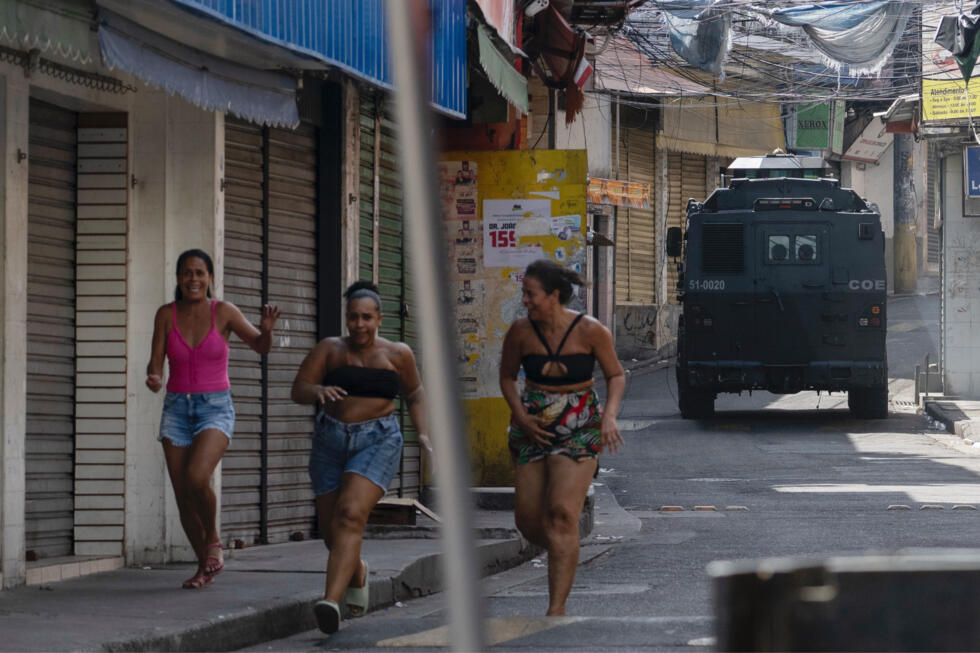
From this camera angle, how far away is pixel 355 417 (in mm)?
6934

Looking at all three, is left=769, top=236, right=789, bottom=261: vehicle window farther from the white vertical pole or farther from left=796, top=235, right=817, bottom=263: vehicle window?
the white vertical pole

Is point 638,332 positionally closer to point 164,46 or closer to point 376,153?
point 376,153

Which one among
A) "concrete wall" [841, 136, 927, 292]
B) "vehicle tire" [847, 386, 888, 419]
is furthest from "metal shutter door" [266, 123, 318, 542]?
"concrete wall" [841, 136, 927, 292]

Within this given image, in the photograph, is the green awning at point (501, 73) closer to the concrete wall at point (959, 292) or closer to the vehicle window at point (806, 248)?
the vehicle window at point (806, 248)

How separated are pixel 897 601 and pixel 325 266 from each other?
8.90m

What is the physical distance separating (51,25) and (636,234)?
94.7ft

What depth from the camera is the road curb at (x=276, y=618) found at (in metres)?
5.99

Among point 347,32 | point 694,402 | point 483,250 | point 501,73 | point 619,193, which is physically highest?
point 619,193

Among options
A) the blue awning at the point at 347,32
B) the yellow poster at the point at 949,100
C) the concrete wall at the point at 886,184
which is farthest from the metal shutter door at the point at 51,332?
the concrete wall at the point at 886,184

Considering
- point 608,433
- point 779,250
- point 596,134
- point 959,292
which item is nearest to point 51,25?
point 608,433

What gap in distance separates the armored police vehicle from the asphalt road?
0.73m

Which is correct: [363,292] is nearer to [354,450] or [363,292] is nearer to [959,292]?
[354,450]

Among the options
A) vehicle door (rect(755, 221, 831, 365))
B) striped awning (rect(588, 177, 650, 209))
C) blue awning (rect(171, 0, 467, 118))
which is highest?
striped awning (rect(588, 177, 650, 209))

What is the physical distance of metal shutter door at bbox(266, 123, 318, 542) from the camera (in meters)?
9.92
